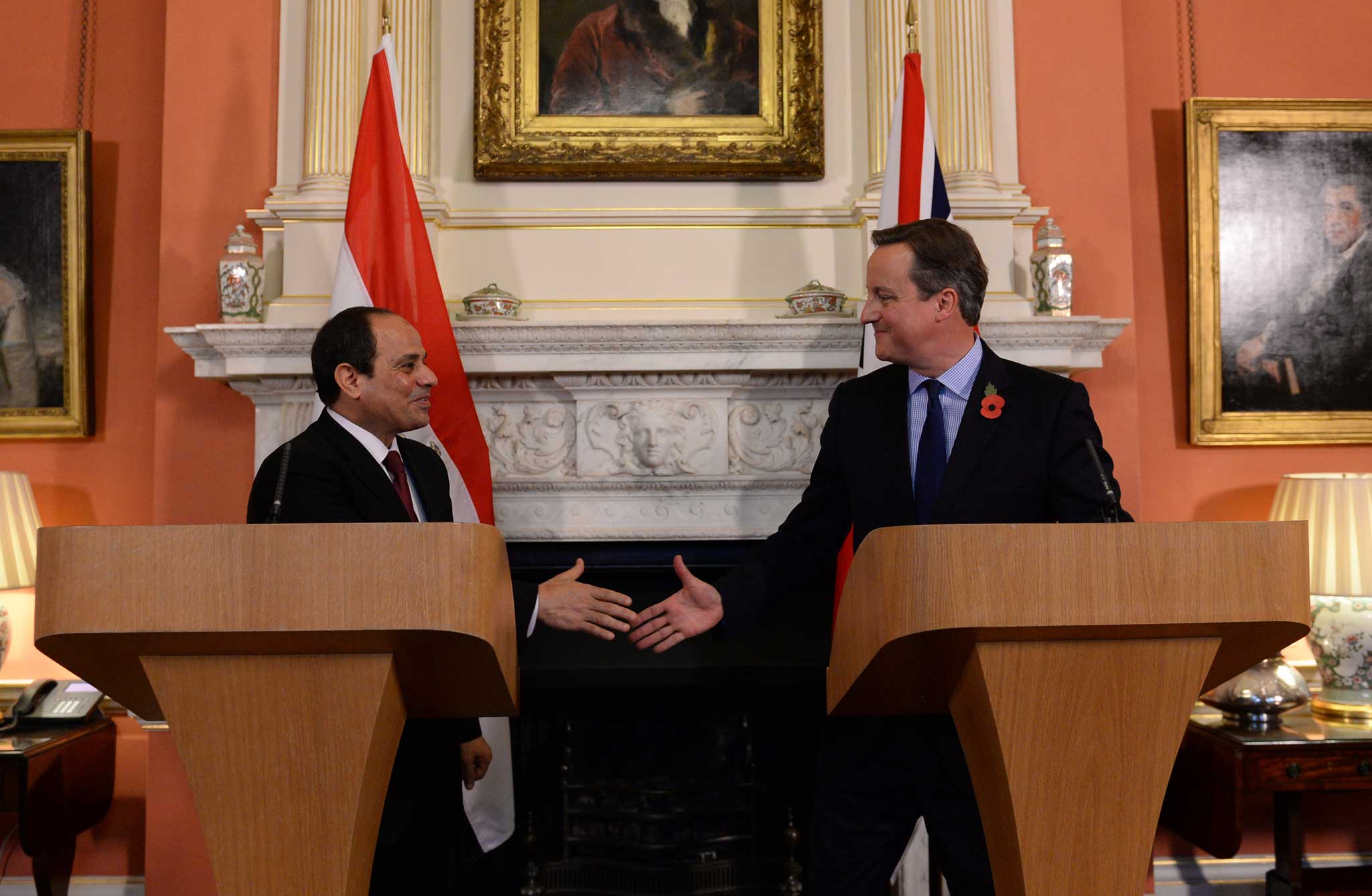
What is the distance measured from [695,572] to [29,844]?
2.10 meters

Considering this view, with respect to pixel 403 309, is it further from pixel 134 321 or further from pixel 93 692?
pixel 93 692

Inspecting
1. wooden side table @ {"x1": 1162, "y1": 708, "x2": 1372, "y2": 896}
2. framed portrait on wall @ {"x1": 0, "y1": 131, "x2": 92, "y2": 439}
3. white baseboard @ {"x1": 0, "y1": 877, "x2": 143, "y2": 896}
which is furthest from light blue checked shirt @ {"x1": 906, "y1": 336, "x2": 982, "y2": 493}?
white baseboard @ {"x1": 0, "y1": 877, "x2": 143, "y2": 896}

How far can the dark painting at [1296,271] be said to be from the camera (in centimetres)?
409

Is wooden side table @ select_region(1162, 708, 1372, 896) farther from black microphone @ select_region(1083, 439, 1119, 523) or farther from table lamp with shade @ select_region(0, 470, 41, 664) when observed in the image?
table lamp with shade @ select_region(0, 470, 41, 664)

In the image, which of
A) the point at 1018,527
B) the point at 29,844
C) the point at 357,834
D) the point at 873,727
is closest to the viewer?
the point at 1018,527

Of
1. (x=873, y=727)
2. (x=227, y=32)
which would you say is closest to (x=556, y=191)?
(x=227, y=32)

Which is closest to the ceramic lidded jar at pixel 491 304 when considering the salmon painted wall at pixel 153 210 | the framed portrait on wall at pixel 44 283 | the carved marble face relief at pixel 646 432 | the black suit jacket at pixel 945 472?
the carved marble face relief at pixel 646 432

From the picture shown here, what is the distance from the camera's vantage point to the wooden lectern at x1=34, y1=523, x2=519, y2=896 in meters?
1.46

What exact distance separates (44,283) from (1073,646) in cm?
381

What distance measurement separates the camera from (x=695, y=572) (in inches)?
146

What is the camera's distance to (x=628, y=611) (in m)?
2.37

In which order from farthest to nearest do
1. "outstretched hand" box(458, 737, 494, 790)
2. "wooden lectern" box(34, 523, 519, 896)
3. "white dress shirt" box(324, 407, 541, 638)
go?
1. "outstretched hand" box(458, 737, 494, 790)
2. "white dress shirt" box(324, 407, 541, 638)
3. "wooden lectern" box(34, 523, 519, 896)

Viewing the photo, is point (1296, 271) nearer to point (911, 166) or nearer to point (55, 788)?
point (911, 166)

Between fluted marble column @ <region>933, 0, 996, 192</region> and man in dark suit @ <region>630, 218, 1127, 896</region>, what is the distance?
55.0 inches
